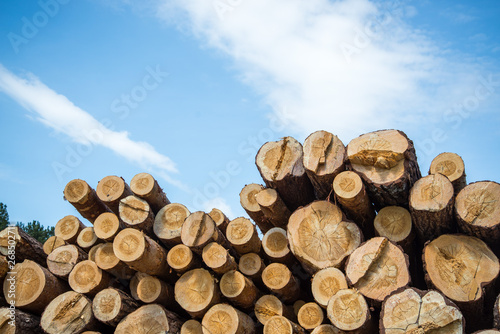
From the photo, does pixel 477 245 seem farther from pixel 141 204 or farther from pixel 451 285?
pixel 141 204

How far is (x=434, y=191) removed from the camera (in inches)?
133

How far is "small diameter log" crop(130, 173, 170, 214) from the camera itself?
Answer: 433cm

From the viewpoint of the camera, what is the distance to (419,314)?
2.90 meters

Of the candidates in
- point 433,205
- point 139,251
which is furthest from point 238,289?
point 433,205

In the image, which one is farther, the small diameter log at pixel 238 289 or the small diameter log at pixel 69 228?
the small diameter log at pixel 69 228

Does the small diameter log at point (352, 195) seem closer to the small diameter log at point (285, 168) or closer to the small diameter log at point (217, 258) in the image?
the small diameter log at point (285, 168)

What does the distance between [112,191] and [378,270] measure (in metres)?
3.00

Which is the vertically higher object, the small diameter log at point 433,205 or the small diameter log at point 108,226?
the small diameter log at point 433,205

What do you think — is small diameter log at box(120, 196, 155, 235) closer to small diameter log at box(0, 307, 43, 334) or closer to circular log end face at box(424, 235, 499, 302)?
small diameter log at box(0, 307, 43, 334)

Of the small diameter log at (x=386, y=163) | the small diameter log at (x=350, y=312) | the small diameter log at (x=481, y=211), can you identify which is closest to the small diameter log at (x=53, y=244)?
the small diameter log at (x=350, y=312)

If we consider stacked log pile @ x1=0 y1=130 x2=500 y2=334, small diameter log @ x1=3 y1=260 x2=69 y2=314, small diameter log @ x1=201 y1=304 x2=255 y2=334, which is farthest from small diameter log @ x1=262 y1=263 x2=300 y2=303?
small diameter log @ x1=3 y1=260 x2=69 y2=314

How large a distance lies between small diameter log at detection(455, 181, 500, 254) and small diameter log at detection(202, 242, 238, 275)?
220 cm

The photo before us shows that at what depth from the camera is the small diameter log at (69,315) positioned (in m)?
3.83

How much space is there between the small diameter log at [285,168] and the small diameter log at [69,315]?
230cm
